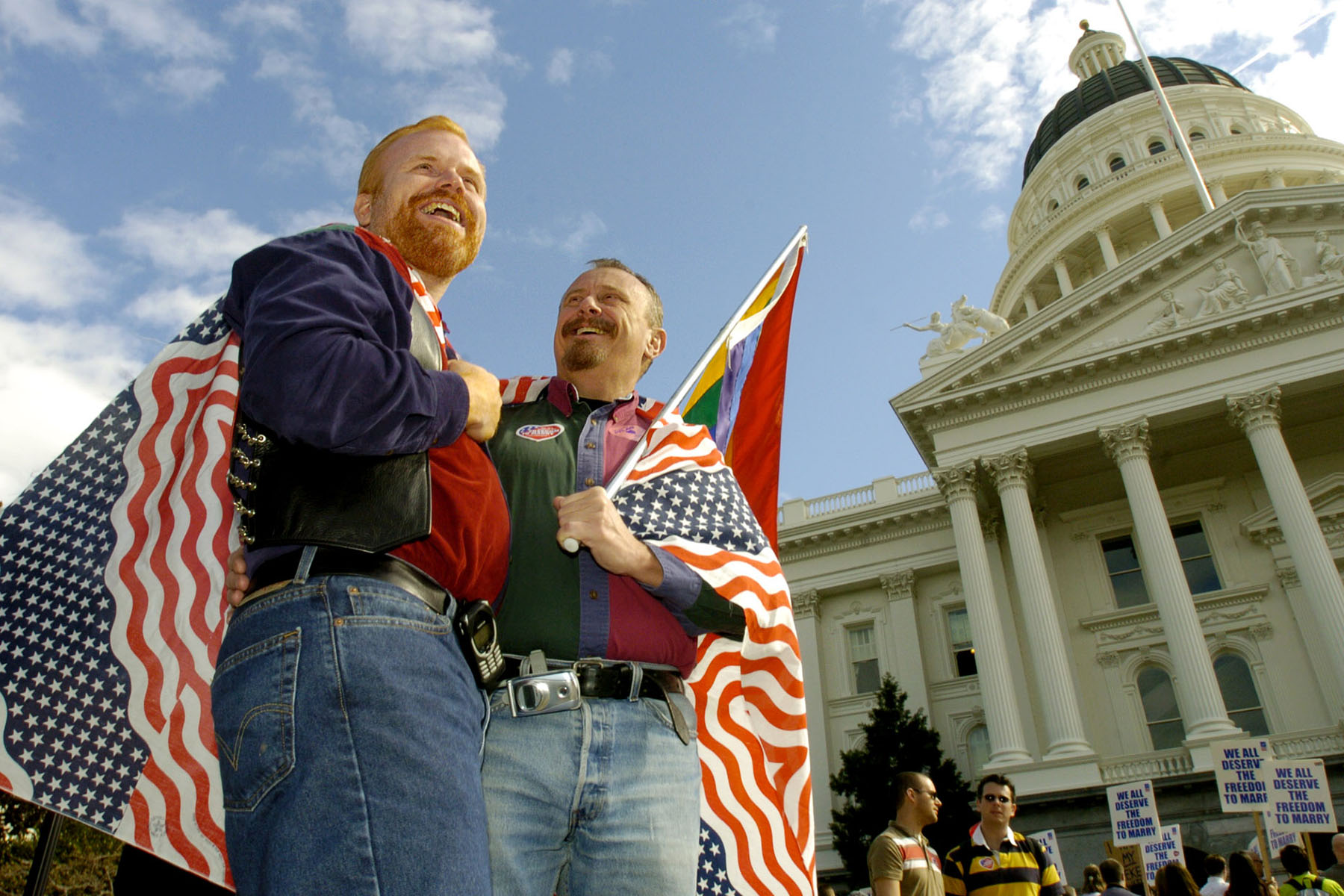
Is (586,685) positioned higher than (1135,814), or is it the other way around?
(1135,814)

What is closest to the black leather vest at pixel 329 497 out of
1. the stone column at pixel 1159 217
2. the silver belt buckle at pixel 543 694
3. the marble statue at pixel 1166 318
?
the silver belt buckle at pixel 543 694

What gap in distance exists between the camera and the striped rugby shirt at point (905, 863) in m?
6.32

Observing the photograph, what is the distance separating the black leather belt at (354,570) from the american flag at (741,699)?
75 centimetres

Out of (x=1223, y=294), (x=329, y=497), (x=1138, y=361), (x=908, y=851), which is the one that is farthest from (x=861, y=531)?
(x=329, y=497)

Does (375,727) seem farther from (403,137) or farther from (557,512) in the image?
(403,137)

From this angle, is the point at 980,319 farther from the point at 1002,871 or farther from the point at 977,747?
the point at 1002,871

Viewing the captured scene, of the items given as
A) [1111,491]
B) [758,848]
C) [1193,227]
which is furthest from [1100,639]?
[758,848]

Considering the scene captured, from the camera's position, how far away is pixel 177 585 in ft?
7.17

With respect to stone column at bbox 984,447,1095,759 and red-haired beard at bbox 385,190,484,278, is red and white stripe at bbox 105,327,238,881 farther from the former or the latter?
stone column at bbox 984,447,1095,759

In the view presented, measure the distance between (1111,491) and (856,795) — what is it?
12.1 m

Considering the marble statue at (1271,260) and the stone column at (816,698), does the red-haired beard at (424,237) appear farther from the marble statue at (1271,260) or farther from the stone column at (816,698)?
the marble statue at (1271,260)

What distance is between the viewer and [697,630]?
258 centimetres

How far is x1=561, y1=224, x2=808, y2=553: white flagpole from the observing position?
2.67 meters

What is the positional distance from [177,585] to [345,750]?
0.86 metres
